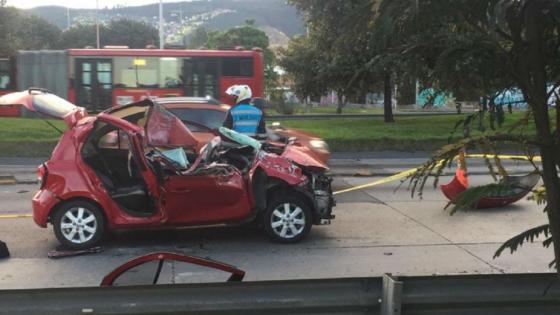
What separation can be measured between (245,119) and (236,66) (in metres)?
16.9

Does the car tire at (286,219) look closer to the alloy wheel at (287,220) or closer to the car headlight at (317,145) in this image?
the alloy wheel at (287,220)

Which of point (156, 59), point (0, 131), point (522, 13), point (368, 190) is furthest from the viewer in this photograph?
point (156, 59)

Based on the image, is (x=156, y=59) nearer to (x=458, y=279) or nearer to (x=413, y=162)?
(x=413, y=162)

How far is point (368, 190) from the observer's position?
11547mm

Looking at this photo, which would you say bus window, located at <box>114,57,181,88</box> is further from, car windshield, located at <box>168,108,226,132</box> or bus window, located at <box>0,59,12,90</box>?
car windshield, located at <box>168,108,226,132</box>

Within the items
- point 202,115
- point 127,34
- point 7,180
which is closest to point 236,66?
point 7,180

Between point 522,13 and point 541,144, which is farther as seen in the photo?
point 541,144

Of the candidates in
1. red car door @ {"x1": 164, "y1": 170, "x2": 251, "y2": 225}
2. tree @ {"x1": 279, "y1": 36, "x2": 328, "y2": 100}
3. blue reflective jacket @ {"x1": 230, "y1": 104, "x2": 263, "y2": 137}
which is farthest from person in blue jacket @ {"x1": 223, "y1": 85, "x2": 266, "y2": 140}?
tree @ {"x1": 279, "y1": 36, "x2": 328, "y2": 100}

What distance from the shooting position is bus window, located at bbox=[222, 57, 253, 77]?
2462cm

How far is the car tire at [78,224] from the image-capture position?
22.6ft

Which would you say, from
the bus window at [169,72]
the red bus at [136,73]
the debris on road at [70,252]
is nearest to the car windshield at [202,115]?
the debris on road at [70,252]

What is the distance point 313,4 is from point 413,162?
33.4 feet

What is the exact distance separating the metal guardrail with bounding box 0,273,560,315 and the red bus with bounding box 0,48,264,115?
21364 mm

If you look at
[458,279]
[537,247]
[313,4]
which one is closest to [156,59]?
[313,4]
